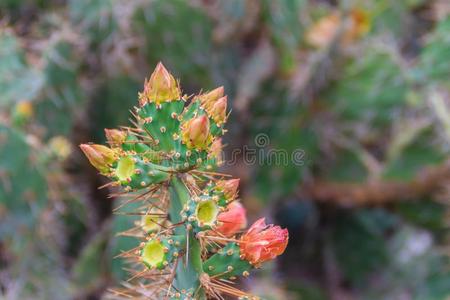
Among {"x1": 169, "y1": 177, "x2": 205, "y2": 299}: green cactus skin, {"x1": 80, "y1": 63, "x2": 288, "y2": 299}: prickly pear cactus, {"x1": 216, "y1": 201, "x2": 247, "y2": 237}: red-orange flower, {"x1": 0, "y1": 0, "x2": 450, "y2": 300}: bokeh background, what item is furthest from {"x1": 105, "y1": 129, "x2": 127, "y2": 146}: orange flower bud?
{"x1": 0, "y1": 0, "x2": 450, "y2": 300}: bokeh background

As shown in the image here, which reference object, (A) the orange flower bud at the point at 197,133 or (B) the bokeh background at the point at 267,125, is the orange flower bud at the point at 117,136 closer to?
(A) the orange flower bud at the point at 197,133

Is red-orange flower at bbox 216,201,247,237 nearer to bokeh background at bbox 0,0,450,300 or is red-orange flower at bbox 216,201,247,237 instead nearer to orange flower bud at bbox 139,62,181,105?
orange flower bud at bbox 139,62,181,105

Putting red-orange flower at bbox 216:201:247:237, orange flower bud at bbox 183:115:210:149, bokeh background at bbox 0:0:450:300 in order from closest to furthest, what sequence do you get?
orange flower bud at bbox 183:115:210:149 < red-orange flower at bbox 216:201:247:237 < bokeh background at bbox 0:0:450:300

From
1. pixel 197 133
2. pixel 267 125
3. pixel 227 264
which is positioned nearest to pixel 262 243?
pixel 227 264

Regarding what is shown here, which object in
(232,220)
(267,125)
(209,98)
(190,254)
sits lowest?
(190,254)

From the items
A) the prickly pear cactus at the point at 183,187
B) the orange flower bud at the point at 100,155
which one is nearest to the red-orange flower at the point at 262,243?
the prickly pear cactus at the point at 183,187

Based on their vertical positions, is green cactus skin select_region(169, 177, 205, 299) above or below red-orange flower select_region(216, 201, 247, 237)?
below

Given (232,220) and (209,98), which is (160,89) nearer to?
(209,98)
